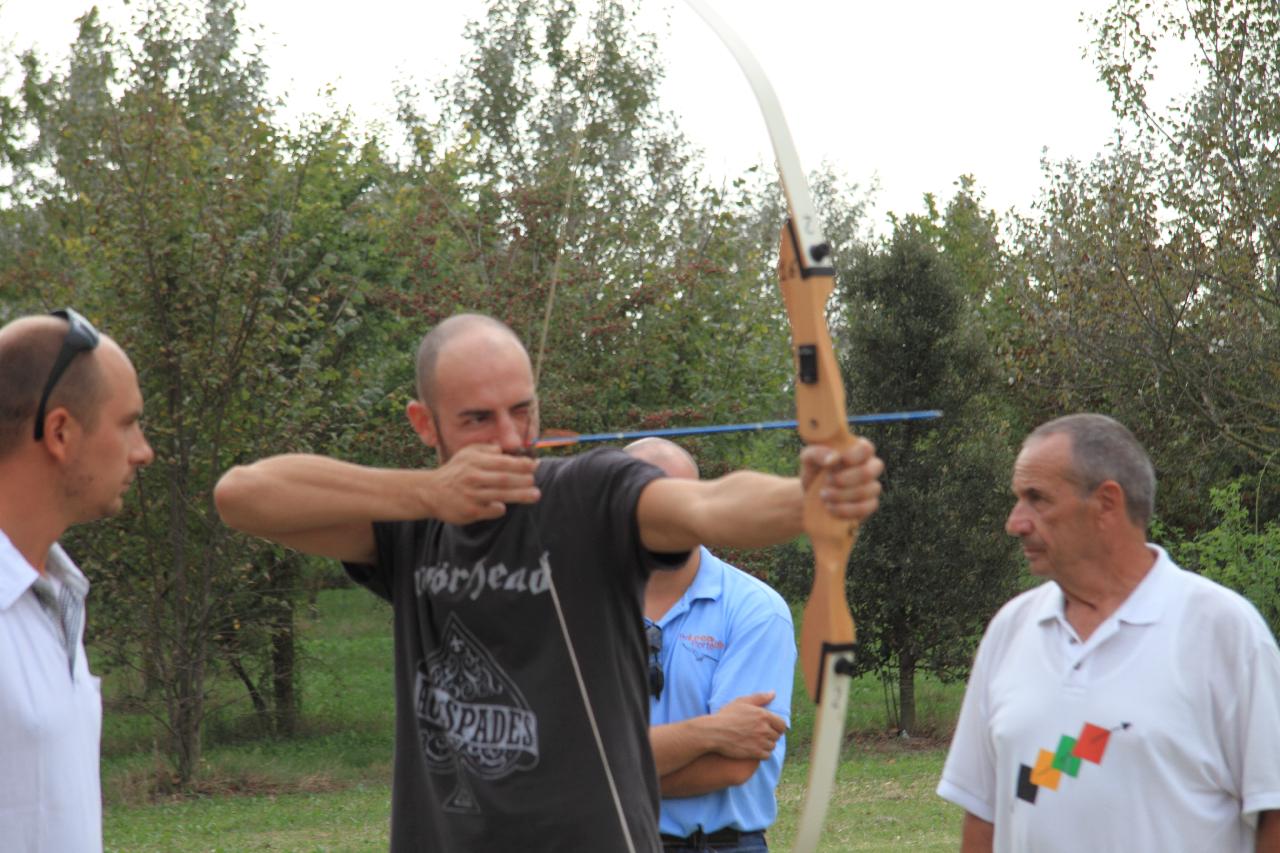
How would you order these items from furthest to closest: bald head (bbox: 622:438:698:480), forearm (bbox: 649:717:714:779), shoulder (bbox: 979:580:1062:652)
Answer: bald head (bbox: 622:438:698:480)
forearm (bbox: 649:717:714:779)
shoulder (bbox: 979:580:1062:652)

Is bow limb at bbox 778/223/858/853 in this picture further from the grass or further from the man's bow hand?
the grass

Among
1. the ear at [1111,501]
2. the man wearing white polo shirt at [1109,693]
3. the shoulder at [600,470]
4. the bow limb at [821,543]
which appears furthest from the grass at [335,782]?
the shoulder at [600,470]

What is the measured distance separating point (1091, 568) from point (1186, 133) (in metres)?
10.6

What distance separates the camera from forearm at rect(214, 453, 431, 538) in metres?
2.18

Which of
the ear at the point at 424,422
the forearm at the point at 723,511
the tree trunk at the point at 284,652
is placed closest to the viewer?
the forearm at the point at 723,511

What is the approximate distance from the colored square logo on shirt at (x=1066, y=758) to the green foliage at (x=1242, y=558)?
9368 millimetres

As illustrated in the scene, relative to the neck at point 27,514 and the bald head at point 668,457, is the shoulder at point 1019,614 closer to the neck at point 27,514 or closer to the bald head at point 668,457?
the bald head at point 668,457

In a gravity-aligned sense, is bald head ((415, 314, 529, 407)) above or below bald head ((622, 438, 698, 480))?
above

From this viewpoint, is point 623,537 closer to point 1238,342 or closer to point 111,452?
point 111,452

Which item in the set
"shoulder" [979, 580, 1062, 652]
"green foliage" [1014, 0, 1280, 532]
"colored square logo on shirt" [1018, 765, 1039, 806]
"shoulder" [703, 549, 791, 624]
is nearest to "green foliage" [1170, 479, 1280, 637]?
"green foliage" [1014, 0, 1280, 532]

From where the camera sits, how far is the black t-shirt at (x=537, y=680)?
2.09m

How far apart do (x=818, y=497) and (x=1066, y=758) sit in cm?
102

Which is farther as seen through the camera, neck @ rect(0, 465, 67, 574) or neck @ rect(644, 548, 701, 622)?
neck @ rect(644, 548, 701, 622)

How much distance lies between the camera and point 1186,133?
12.2 meters
